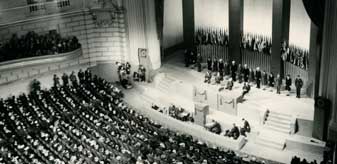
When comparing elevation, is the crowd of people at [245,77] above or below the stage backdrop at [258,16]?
below

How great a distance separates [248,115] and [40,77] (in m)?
13.9

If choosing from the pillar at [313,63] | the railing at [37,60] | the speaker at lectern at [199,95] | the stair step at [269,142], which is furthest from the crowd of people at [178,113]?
the railing at [37,60]

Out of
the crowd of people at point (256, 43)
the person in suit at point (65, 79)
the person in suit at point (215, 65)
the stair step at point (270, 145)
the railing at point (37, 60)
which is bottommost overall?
the stair step at point (270, 145)

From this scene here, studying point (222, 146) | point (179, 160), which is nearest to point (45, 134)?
point (179, 160)

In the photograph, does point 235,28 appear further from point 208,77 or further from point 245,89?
point 245,89

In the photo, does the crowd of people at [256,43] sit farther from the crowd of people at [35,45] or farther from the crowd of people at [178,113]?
the crowd of people at [35,45]

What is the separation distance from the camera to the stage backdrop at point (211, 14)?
3794 centimetres

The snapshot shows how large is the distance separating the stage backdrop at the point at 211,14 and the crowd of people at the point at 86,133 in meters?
9.41

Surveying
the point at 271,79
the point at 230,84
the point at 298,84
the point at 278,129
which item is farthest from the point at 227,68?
the point at 278,129

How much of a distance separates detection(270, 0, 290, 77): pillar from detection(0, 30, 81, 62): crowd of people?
1311 cm

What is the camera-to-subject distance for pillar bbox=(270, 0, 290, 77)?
104 ft

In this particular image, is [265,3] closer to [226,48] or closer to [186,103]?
[226,48]

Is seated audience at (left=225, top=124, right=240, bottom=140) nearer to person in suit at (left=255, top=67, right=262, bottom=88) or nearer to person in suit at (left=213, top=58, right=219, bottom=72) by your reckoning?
person in suit at (left=255, top=67, right=262, bottom=88)

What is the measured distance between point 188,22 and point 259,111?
420 inches
